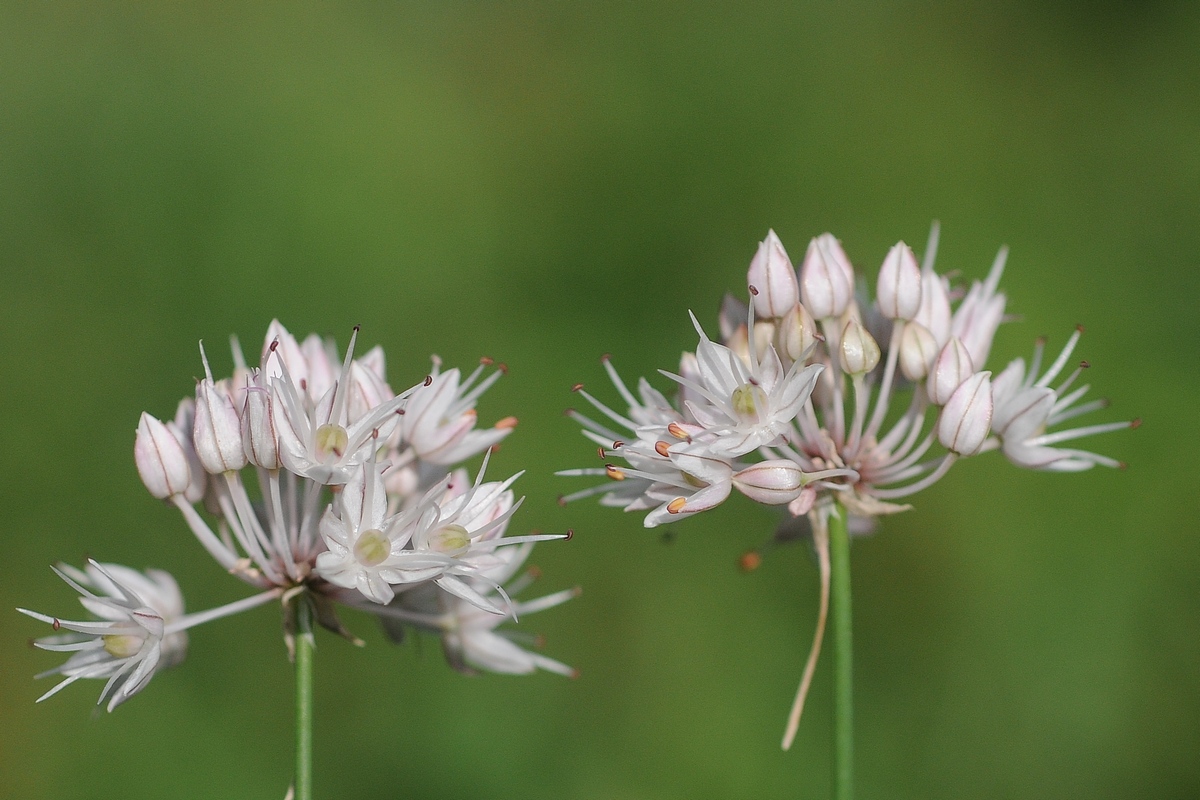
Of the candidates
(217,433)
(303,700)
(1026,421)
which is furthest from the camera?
(1026,421)

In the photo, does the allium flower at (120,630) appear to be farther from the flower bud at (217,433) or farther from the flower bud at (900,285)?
the flower bud at (900,285)

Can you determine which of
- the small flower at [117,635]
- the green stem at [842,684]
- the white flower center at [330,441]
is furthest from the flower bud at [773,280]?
the small flower at [117,635]

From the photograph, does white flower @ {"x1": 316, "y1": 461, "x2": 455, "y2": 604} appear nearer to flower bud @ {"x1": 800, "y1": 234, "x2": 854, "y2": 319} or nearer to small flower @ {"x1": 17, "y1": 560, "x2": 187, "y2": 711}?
small flower @ {"x1": 17, "y1": 560, "x2": 187, "y2": 711}

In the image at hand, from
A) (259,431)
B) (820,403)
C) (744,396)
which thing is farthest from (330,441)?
(820,403)

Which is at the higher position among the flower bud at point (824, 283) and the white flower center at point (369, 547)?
the flower bud at point (824, 283)

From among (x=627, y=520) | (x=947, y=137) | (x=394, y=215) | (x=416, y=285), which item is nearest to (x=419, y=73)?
(x=394, y=215)

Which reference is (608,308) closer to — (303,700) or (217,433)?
(217,433)

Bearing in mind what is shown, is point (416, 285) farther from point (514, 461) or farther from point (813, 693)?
point (813, 693)
